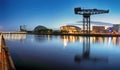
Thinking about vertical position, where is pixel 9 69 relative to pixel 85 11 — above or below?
below

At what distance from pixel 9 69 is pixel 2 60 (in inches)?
69.2

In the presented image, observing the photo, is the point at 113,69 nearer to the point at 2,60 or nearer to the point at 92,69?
the point at 92,69

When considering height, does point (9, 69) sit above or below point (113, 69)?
above

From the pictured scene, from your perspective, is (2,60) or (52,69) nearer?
(2,60)

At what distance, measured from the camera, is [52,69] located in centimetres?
1833

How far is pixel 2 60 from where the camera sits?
10.1 metres

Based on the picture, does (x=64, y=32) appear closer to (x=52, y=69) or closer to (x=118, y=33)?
(x=118, y=33)

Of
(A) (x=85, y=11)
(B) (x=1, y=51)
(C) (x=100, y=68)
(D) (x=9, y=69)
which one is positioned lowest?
(C) (x=100, y=68)

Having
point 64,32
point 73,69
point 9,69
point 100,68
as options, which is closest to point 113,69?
point 100,68

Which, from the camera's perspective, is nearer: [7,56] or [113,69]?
[7,56]

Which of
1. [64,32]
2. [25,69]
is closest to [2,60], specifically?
[25,69]

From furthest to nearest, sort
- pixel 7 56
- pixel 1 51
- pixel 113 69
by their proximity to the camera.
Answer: pixel 113 69, pixel 7 56, pixel 1 51

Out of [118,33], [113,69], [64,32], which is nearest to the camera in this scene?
[113,69]

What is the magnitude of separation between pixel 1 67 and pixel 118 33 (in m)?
165
